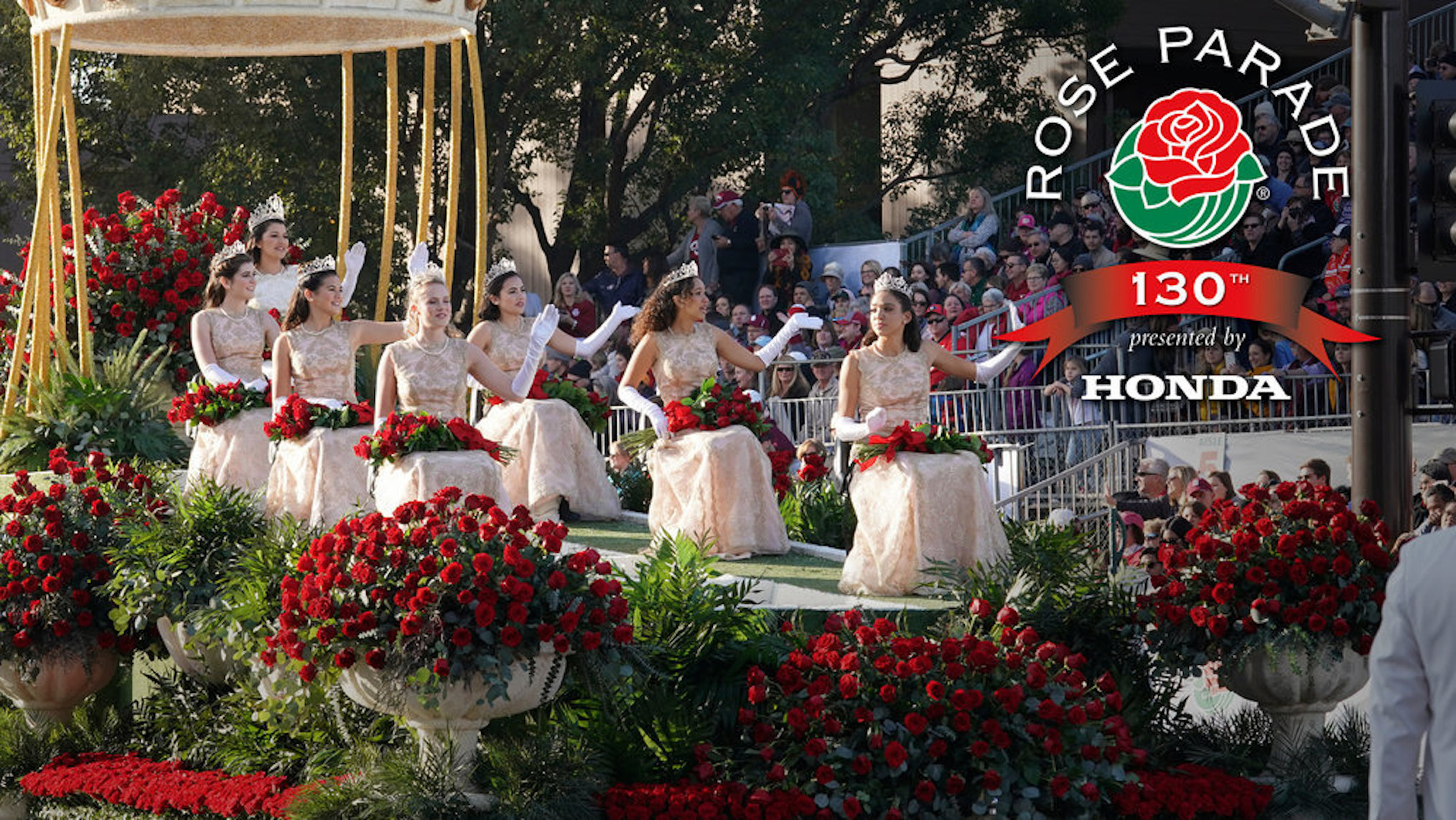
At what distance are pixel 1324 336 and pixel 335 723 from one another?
32.6 feet

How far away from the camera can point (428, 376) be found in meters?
11.0

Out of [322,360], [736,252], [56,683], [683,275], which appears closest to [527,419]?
[683,275]

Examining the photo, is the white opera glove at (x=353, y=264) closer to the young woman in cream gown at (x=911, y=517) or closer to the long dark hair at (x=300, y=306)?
the long dark hair at (x=300, y=306)

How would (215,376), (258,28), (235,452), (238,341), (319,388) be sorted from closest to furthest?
(319,388)
(235,452)
(215,376)
(238,341)
(258,28)

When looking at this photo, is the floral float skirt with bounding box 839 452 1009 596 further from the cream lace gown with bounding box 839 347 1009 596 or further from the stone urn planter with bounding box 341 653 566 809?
the stone urn planter with bounding box 341 653 566 809

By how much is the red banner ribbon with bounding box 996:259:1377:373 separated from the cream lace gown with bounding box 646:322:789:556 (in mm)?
5202

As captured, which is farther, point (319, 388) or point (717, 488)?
point (319, 388)

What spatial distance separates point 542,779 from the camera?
809 cm

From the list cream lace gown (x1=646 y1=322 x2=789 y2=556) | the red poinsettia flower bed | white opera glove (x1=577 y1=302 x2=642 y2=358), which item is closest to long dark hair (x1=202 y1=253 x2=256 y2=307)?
white opera glove (x1=577 y1=302 x2=642 y2=358)

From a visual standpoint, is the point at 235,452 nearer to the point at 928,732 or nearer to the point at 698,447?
the point at 698,447

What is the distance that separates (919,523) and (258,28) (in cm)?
603

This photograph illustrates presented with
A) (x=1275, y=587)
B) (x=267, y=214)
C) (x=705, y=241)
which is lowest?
(x=1275, y=587)

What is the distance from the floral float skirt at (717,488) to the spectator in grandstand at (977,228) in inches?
335

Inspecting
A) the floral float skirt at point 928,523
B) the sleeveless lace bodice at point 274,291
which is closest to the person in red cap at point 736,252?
the sleeveless lace bodice at point 274,291
